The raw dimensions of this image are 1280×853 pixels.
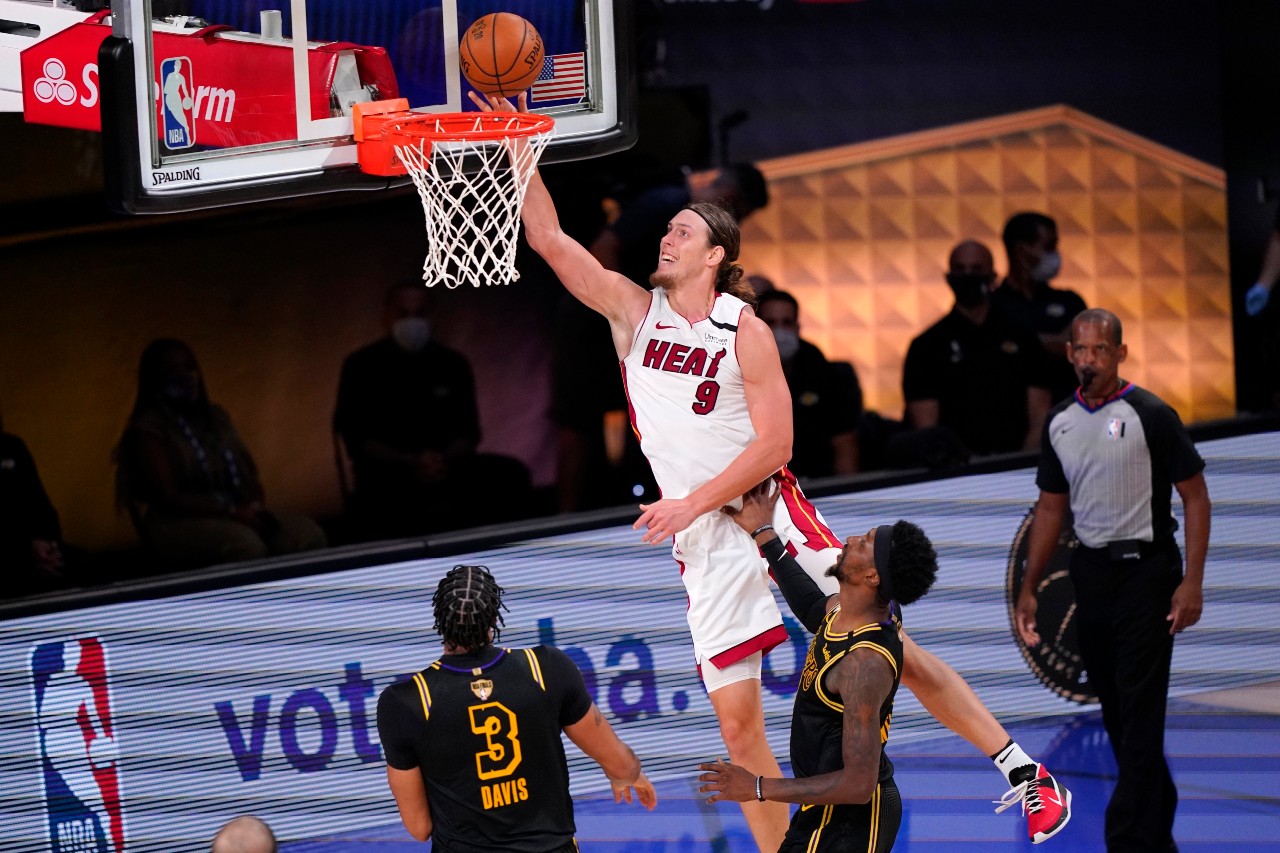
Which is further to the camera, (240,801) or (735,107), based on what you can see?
(735,107)

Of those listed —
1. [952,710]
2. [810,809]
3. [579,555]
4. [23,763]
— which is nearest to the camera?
[810,809]

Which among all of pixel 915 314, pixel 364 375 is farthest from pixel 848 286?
pixel 364 375

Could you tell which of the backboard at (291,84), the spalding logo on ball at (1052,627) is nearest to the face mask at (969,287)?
the spalding logo on ball at (1052,627)

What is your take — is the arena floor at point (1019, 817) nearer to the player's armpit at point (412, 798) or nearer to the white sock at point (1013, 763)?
the white sock at point (1013, 763)

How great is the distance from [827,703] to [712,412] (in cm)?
126

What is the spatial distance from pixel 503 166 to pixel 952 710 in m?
2.38

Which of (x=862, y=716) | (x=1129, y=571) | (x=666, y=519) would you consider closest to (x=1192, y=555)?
(x=1129, y=571)

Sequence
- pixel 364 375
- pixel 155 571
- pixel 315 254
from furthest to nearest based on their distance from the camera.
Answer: pixel 315 254, pixel 364 375, pixel 155 571

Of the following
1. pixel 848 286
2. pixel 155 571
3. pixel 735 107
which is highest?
A: pixel 735 107

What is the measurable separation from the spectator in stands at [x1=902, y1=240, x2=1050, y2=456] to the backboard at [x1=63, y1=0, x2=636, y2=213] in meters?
3.72

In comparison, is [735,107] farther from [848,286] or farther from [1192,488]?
[1192,488]

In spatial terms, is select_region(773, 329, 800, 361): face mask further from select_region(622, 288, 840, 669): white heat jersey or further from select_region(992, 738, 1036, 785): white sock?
select_region(992, 738, 1036, 785): white sock

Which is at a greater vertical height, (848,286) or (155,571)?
(848,286)

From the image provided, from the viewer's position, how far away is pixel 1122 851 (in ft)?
18.0
